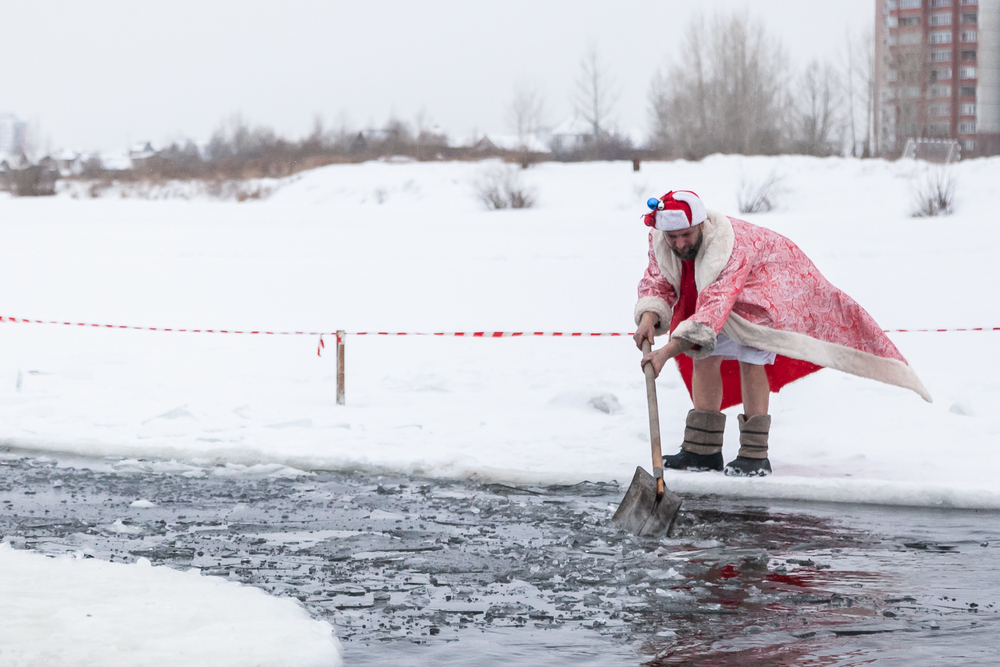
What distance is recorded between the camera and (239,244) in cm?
2164

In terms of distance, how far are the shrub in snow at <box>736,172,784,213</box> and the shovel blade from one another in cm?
2133

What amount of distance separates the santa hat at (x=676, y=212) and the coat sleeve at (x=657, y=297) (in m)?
0.40

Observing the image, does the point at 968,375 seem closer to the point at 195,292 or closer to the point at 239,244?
the point at 195,292

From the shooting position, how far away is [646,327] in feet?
18.4

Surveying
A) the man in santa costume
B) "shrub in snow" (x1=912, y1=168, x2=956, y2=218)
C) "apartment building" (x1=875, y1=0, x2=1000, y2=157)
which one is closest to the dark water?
the man in santa costume

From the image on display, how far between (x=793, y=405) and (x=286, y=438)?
3284mm

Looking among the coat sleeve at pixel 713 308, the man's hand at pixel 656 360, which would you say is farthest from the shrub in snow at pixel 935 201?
the man's hand at pixel 656 360

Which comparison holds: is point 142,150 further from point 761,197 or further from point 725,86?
point 761,197

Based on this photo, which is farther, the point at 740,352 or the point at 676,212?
the point at 740,352

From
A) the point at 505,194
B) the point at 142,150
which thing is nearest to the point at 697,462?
the point at 505,194

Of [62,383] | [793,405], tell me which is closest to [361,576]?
[793,405]

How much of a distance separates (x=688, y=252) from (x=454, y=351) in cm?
522

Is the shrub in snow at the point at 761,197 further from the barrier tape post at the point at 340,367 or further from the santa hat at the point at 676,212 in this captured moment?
the santa hat at the point at 676,212

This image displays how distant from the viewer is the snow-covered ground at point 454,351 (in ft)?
21.3
